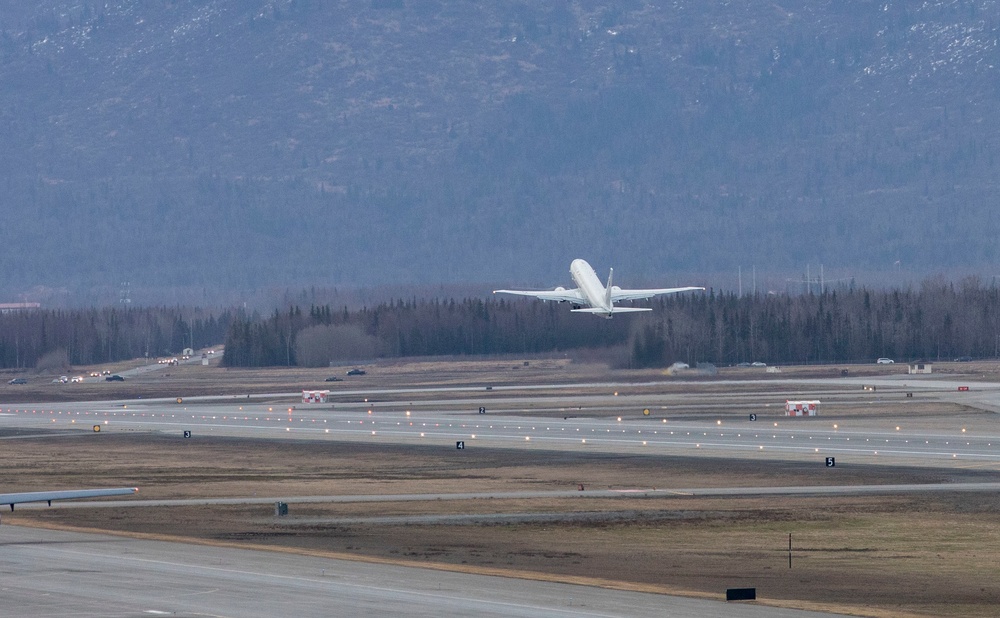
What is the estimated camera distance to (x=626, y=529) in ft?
181

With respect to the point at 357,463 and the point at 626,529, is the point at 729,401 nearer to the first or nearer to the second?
the point at 357,463

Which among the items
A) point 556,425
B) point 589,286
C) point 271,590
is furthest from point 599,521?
point 589,286

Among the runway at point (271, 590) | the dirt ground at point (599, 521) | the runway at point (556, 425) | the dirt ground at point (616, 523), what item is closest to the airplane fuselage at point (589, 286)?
the runway at point (556, 425)

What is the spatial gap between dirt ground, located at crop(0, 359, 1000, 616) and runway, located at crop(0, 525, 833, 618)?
6.79ft

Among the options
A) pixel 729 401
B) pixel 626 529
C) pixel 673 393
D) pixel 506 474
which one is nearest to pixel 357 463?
pixel 506 474

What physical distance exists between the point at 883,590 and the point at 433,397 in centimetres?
10868

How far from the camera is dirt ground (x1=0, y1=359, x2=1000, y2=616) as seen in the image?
45.3 m

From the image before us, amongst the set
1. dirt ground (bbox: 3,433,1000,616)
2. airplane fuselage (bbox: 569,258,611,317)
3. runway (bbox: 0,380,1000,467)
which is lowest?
dirt ground (bbox: 3,433,1000,616)

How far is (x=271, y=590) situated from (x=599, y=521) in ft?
57.9

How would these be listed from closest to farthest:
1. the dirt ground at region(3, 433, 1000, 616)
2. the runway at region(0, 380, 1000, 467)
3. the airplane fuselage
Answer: the dirt ground at region(3, 433, 1000, 616)
the runway at region(0, 380, 1000, 467)
the airplane fuselage

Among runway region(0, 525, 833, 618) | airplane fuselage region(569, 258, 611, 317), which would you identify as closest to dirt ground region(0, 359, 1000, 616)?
runway region(0, 525, 833, 618)

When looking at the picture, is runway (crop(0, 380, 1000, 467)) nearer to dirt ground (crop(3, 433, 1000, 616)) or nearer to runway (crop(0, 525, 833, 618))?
dirt ground (crop(3, 433, 1000, 616))

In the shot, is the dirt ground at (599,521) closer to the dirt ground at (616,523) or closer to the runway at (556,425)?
the dirt ground at (616,523)

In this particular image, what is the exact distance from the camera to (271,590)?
41.8 metres
